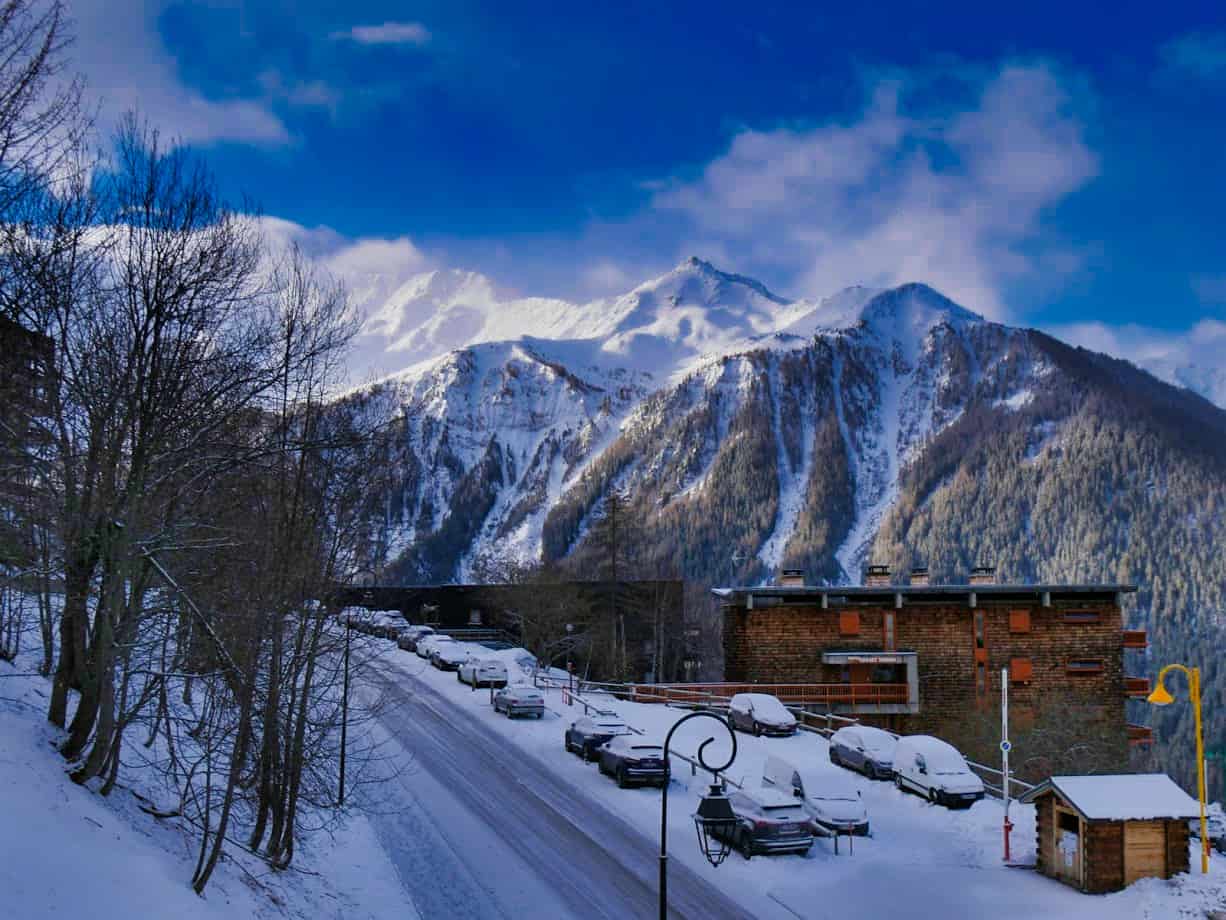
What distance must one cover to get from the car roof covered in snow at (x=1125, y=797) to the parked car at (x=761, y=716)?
1461cm

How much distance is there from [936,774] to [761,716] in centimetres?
981

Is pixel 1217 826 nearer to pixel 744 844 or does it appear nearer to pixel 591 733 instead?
pixel 591 733

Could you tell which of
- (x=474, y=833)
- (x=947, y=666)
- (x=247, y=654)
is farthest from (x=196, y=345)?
(x=947, y=666)

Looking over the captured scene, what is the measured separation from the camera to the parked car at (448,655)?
54062 millimetres

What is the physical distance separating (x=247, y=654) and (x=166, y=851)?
10.2 ft

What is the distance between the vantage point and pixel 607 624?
63.3 metres

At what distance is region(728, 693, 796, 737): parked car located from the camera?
3666cm

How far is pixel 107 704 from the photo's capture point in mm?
14305

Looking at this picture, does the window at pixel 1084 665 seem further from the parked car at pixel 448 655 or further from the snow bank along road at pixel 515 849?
the parked car at pixel 448 655

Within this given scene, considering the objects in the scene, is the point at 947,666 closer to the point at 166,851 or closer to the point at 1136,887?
the point at 1136,887

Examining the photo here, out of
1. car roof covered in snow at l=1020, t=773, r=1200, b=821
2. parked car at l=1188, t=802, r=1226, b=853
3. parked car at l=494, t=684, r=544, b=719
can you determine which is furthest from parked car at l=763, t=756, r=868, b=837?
parked car at l=1188, t=802, r=1226, b=853

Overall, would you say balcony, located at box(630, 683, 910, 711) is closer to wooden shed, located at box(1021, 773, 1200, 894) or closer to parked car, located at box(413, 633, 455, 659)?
parked car, located at box(413, 633, 455, 659)

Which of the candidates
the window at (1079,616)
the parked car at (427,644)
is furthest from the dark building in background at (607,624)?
the window at (1079,616)

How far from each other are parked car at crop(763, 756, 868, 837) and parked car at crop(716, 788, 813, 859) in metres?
1.17
